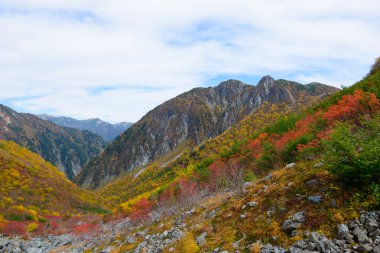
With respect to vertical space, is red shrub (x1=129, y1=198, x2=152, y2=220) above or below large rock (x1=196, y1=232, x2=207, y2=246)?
below

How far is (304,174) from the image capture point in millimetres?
14453

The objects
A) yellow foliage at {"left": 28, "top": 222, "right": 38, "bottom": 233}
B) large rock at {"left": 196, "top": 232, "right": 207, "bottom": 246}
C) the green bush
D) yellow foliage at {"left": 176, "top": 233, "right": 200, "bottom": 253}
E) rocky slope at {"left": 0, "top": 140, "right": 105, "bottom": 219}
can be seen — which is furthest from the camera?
rocky slope at {"left": 0, "top": 140, "right": 105, "bottom": 219}

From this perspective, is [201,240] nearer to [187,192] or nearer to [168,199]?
[187,192]

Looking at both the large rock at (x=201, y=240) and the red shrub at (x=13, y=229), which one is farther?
the red shrub at (x=13, y=229)

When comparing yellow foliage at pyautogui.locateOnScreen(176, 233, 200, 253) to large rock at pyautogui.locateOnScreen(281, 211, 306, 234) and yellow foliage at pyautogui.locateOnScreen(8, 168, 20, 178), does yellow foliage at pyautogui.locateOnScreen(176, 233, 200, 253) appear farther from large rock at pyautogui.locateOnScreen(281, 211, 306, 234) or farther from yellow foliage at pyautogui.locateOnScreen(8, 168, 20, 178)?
yellow foliage at pyautogui.locateOnScreen(8, 168, 20, 178)

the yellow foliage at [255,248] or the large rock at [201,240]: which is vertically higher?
the yellow foliage at [255,248]

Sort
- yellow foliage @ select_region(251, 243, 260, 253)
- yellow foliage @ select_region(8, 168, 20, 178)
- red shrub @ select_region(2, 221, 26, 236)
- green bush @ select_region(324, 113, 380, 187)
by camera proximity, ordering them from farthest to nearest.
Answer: yellow foliage @ select_region(8, 168, 20, 178) < red shrub @ select_region(2, 221, 26, 236) < yellow foliage @ select_region(251, 243, 260, 253) < green bush @ select_region(324, 113, 380, 187)

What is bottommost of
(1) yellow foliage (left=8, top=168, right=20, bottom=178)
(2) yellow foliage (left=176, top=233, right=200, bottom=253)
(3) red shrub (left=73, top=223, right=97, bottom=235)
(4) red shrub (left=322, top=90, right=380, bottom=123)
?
(3) red shrub (left=73, top=223, right=97, bottom=235)

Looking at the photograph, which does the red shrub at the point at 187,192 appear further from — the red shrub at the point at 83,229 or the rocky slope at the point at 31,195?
the rocky slope at the point at 31,195

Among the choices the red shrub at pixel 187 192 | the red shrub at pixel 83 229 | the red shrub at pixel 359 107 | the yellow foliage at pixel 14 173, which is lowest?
the red shrub at pixel 83 229

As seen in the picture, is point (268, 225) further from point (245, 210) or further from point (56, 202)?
point (56, 202)

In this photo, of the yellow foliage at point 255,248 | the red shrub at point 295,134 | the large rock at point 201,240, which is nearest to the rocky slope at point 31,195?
the red shrub at point 295,134

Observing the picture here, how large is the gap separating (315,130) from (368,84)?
13736 mm

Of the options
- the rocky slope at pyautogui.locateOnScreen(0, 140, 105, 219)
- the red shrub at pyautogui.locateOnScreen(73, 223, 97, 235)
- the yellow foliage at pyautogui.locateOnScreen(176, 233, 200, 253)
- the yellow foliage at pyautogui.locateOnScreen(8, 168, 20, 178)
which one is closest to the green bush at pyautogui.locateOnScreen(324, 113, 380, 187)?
the yellow foliage at pyautogui.locateOnScreen(176, 233, 200, 253)
